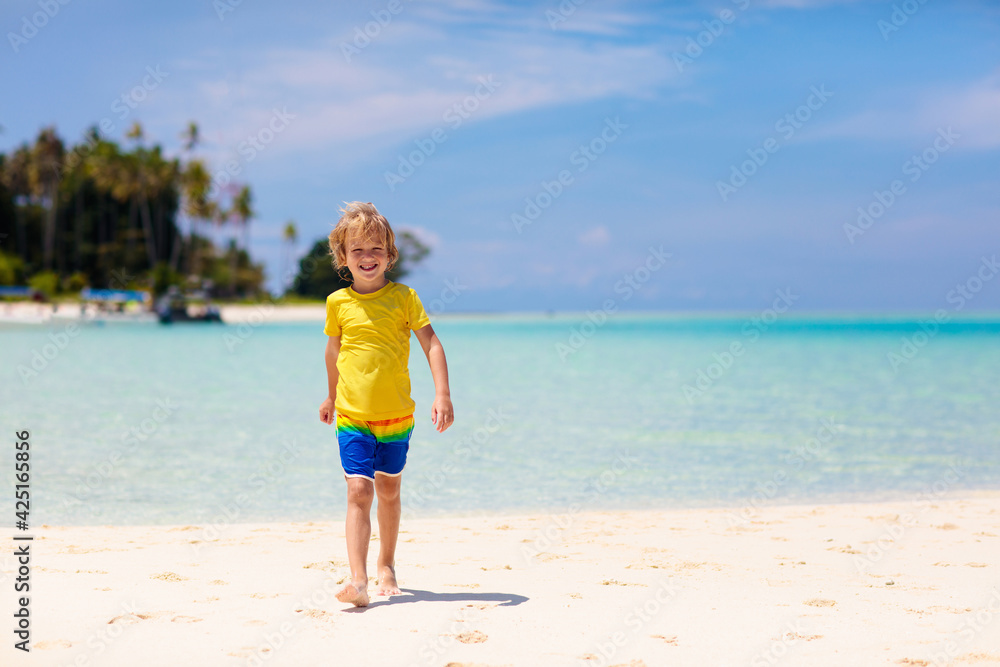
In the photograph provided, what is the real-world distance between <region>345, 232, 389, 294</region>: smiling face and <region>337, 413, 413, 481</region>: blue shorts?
734 mm

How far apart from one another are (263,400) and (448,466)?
821cm

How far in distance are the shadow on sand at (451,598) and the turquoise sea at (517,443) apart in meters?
2.90

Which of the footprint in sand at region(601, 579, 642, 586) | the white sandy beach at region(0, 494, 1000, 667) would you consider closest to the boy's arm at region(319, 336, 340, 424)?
the white sandy beach at region(0, 494, 1000, 667)

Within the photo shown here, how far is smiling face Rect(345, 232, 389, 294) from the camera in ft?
13.9

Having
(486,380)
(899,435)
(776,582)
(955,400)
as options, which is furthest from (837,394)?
(776,582)

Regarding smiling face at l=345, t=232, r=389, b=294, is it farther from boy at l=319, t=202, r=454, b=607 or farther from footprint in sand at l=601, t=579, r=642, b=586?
footprint in sand at l=601, t=579, r=642, b=586

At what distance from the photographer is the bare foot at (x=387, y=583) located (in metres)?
4.49

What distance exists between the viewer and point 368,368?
4.19 meters

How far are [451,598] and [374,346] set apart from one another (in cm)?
143

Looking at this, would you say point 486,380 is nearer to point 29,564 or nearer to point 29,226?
point 29,564

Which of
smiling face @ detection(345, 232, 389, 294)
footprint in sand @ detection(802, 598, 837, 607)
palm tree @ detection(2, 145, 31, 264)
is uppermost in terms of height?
palm tree @ detection(2, 145, 31, 264)

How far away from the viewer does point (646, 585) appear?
15.6 ft

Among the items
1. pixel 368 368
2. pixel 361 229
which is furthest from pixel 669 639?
pixel 361 229

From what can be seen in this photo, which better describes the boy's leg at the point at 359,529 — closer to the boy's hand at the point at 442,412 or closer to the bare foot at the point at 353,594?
the bare foot at the point at 353,594
